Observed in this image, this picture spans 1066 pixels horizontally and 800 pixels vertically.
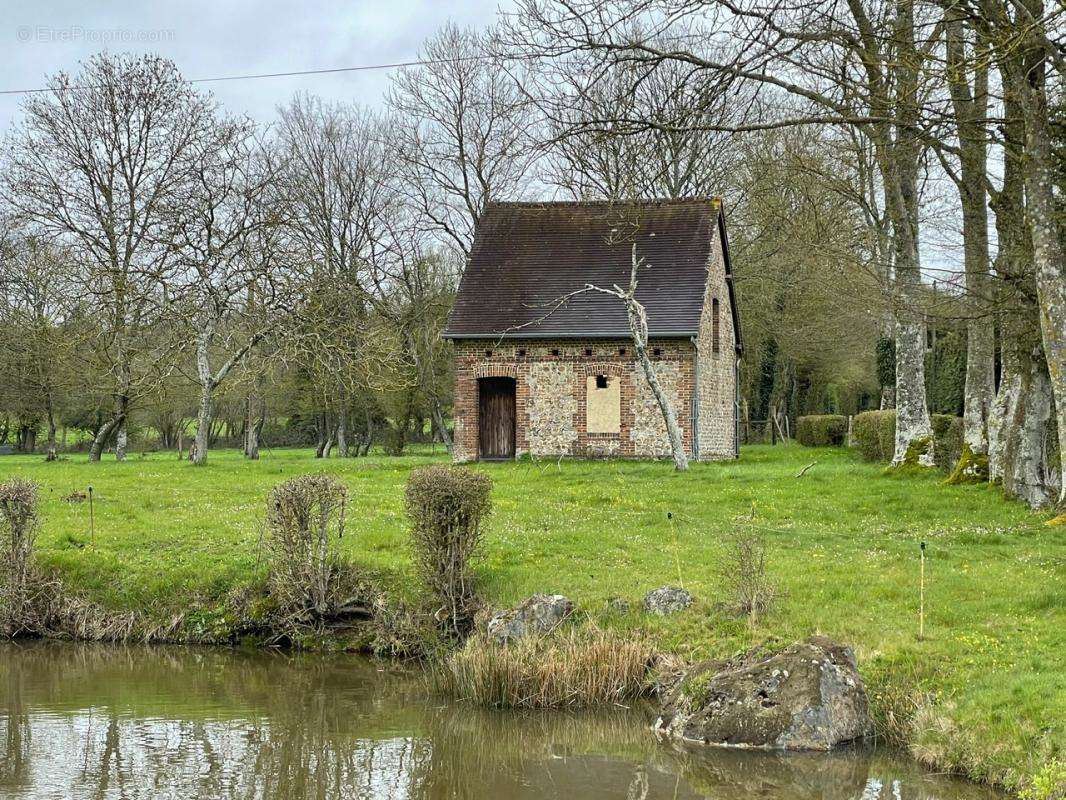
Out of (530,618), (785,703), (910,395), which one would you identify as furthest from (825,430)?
(785,703)

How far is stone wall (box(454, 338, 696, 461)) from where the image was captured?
28.9 m

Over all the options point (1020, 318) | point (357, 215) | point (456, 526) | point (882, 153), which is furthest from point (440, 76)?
point (456, 526)

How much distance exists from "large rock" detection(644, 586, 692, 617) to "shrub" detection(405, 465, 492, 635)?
2125mm

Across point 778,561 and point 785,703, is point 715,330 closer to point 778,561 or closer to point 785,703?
point 778,561

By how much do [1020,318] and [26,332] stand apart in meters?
28.7

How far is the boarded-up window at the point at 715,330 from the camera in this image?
31531 mm

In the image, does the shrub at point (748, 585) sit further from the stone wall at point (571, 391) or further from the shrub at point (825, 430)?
the shrub at point (825, 430)

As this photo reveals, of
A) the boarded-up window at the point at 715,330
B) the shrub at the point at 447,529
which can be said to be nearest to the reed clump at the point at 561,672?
the shrub at the point at 447,529

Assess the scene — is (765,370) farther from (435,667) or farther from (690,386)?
(435,667)

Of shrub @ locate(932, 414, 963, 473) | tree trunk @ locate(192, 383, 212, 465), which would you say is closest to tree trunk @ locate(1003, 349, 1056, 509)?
shrub @ locate(932, 414, 963, 473)

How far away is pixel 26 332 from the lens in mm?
33281

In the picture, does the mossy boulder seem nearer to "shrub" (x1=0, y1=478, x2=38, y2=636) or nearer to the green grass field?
the green grass field

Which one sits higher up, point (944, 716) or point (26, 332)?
point (26, 332)

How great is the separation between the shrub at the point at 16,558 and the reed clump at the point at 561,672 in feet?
22.0
